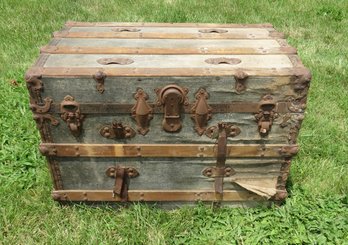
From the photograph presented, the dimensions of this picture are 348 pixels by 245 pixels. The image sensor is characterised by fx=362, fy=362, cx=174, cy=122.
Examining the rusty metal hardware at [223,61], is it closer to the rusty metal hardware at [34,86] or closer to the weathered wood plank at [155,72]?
the weathered wood plank at [155,72]

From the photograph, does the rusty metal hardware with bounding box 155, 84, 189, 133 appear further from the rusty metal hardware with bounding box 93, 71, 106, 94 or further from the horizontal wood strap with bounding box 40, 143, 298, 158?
the rusty metal hardware with bounding box 93, 71, 106, 94

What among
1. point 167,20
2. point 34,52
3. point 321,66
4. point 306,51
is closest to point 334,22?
point 306,51

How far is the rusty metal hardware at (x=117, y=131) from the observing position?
2.62 metres

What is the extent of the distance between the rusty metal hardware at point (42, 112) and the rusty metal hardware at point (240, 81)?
129 centimetres

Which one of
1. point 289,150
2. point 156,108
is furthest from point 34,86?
point 289,150

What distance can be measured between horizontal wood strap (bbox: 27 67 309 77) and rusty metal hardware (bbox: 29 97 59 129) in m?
0.20

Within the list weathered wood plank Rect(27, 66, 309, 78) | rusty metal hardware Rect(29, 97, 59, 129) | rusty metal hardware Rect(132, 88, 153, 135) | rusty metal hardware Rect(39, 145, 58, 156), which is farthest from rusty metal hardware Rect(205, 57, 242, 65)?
rusty metal hardware Rect(39, 145, 58, 156)

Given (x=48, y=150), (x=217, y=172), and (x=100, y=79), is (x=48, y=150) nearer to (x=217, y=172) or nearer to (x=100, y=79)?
(x=100, y=79)

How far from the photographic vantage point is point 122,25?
Answer: 356cm

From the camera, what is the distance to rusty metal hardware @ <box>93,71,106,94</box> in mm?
2418

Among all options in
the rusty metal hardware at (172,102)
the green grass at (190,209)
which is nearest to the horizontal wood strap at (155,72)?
the rusty metal hardware at (172,102)

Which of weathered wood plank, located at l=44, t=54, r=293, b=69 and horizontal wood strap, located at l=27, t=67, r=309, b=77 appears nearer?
horizontal wood strap, located at l=27, t=67, r=309, b=77

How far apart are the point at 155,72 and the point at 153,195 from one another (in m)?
1.07

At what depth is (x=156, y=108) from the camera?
2.58 metres
